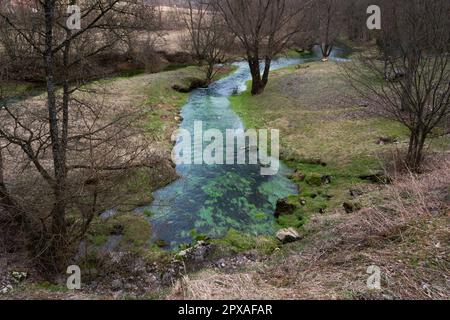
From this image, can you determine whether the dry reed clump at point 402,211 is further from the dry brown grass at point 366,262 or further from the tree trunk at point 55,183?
the tree trunk at point 55,183

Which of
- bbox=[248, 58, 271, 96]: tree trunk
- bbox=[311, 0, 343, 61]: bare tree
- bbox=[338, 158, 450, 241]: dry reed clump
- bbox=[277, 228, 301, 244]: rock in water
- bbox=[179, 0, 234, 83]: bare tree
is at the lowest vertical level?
bbox=[277, 228, 301, 244]: rock in water

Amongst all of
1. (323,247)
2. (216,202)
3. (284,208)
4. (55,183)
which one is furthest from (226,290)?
(216,202)

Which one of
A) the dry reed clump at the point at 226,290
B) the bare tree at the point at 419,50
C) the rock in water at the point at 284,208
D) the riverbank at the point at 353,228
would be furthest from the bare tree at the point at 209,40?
the dry reed clump at the point at 226,290

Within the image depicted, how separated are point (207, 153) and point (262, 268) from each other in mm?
9730

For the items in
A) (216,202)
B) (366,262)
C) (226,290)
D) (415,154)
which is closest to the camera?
(226,290)

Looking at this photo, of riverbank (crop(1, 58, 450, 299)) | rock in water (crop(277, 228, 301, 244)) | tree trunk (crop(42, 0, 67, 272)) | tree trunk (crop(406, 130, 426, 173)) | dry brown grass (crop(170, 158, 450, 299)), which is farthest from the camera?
tree trunk (crop(406, 130, 426, 173))

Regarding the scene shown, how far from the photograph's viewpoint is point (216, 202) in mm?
12766

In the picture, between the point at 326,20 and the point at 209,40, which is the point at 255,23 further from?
the point at 326,20

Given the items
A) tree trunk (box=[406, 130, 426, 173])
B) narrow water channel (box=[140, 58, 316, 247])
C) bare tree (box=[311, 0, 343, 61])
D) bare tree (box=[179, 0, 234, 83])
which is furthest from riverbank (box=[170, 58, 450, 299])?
bare tree (box=[311, 0, 343, 61])

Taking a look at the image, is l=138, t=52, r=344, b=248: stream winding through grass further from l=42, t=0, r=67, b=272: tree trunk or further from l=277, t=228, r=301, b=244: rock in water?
l=42, t=0, r=67, b=272: tree trunk

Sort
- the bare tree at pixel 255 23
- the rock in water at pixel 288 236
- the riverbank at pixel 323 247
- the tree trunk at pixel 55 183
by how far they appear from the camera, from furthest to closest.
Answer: the bare tree at pixel 255 23 < the rock in water at pixel 288 236 < the tree trunk at pixel 55 183 < the riverbank at pixel 323 247

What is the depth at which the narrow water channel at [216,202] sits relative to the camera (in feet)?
36.6

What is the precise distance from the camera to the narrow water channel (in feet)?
36.6
